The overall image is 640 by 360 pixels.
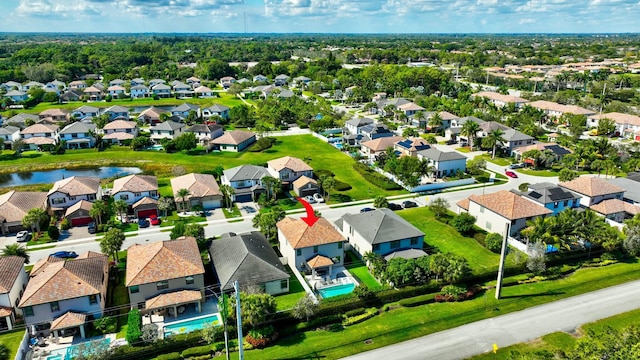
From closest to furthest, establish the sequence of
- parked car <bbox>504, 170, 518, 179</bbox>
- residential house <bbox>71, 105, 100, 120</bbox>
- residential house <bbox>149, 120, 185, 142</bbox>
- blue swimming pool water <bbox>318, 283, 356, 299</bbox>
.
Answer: blue swimming pool water <bbox>318, 283, 356, 299</bbox>
parked car <bbox>504, 170, 518, 179</bbox>
residential house <bbox>149, 120, 185, 142</bbox>
residential house <bbox>71, 105, 100, 120</bbox>

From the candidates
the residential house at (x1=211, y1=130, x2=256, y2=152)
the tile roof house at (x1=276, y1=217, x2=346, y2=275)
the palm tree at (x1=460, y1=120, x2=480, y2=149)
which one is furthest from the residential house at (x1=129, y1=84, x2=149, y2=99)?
the tile roof house at (x1=276, y1=217, x2=346, y2=275)

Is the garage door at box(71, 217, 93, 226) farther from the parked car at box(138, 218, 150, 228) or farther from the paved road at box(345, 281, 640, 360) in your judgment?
the paved road at box(345, 281, 640, 360)

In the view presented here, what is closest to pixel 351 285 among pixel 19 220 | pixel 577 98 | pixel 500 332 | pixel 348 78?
pixel 500 332

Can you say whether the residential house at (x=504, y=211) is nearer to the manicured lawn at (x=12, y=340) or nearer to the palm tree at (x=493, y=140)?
the palm tree at (x=493, y=140)

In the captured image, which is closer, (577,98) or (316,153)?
(316,153)

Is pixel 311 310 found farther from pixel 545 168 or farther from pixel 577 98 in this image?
pixel 577 98

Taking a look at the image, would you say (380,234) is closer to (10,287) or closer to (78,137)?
(10,287)
